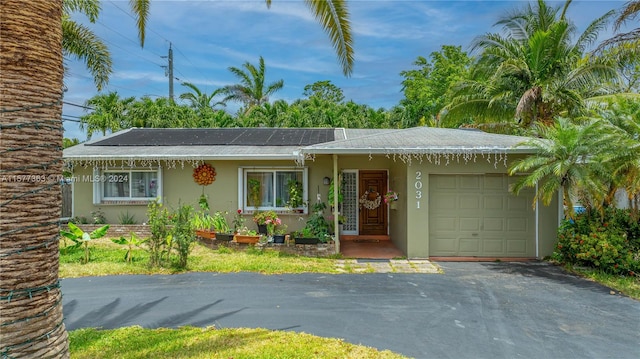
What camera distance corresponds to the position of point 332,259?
1045cm

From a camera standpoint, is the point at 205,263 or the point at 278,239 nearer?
the point at 205,263

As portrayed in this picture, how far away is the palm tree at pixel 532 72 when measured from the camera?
47.5 ft

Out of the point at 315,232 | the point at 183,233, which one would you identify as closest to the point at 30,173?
the point at 183,233

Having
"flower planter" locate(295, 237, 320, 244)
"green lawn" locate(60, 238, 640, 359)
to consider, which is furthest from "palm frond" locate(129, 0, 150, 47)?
"flower planter" locate(295, 237, 320, 244)

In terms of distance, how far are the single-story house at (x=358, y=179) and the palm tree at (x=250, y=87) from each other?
16903 millimetres

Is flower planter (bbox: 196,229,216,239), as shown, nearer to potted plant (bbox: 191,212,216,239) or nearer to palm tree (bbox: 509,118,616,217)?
potted plant (bbox: 191,212,216,239)

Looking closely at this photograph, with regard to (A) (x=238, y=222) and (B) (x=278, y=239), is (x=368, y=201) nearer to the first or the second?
(B) (x=278, y=239)

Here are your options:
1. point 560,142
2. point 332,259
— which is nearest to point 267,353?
point 332,259

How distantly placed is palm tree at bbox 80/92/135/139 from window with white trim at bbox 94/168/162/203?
13905 mm

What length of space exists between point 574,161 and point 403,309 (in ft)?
17.9

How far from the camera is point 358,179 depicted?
13.8 metres

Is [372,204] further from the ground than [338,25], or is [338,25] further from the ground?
[338,25]

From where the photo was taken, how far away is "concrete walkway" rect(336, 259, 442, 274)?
361 inches

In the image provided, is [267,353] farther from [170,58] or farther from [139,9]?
[170,58]
